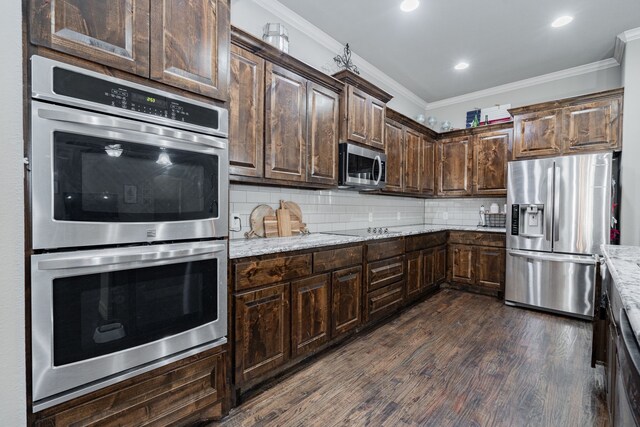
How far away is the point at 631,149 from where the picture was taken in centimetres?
318

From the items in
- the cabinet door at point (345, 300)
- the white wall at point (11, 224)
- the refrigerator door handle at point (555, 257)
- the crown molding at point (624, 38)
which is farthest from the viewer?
the refrigerator door handle at point (555, 257)

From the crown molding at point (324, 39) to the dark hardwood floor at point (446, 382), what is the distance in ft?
10.1

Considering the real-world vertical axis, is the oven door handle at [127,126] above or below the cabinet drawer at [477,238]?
above

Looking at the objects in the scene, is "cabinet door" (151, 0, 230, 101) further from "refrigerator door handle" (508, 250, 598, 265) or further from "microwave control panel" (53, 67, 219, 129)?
"refrigerator door handle" (508, 250, 598, 265)

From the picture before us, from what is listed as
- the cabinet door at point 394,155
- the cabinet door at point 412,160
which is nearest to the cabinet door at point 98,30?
the cabinet door at point 394,155

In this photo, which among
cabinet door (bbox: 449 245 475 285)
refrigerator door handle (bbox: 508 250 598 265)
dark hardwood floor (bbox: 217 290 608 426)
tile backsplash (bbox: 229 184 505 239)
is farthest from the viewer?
cabinet door (bbox: 449 245 475 285)

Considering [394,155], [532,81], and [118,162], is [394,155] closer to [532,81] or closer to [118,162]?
[532,81]

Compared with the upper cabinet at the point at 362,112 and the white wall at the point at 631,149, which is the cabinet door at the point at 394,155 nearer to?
the upper cabinet at the point at 362,112

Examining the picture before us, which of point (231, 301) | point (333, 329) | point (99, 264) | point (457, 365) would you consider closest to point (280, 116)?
point (231, 301)

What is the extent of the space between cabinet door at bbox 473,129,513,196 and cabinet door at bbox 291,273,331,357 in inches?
125

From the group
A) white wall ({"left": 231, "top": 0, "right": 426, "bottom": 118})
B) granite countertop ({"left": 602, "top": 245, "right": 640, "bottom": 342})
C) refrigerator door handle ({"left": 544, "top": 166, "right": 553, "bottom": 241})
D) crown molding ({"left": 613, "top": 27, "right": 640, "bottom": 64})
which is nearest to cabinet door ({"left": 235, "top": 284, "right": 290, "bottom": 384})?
granite countertop ({"left": 602, "top": 245, "right": 640, "bottom": 342})

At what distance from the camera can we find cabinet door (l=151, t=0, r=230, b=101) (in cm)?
138

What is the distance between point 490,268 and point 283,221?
119 inches

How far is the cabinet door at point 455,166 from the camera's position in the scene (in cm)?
450
